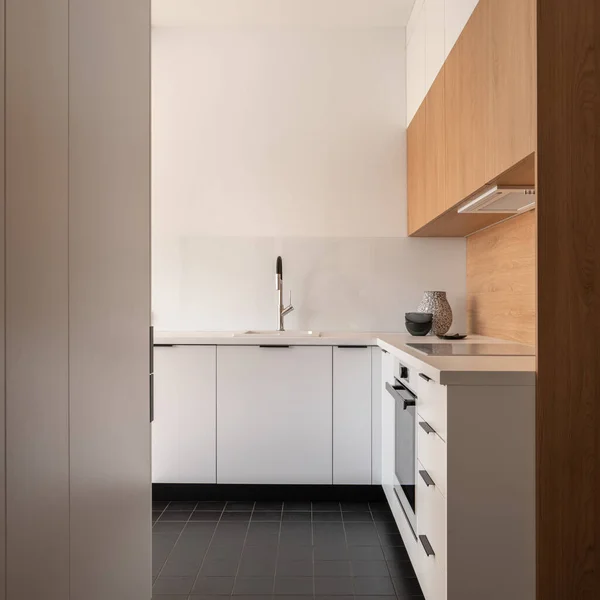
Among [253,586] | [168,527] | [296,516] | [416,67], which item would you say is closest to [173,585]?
[253,586]

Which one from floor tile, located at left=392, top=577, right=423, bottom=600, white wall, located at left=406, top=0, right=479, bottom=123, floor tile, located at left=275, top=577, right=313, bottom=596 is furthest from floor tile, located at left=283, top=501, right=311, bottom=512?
white wall, located at left=406, top=0, right=479, bottom=123

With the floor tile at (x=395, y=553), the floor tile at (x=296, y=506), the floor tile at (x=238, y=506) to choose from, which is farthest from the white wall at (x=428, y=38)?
the floor tile at (x=238, y=506)

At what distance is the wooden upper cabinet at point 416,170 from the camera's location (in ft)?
9.90

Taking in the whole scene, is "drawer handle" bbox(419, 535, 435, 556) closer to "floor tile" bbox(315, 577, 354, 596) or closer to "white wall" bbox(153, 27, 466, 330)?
"floor tile" bbox(315, 577, 354, 596)

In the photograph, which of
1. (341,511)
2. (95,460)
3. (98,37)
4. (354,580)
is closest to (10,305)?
(95,460)

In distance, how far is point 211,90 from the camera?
11.8 feet

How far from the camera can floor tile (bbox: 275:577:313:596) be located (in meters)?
2.08

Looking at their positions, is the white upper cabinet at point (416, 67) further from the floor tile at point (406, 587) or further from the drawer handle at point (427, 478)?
the floor tile at point (406, 587)

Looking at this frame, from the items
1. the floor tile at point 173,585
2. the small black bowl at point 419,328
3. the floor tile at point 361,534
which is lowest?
the floor tile at point 361,534

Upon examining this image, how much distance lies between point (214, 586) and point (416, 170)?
7.69 feet

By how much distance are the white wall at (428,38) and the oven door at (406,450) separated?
149cm

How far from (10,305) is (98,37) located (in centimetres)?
72

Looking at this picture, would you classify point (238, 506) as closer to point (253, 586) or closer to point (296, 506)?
point (296, 506)

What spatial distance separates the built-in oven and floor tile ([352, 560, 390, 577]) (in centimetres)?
24
